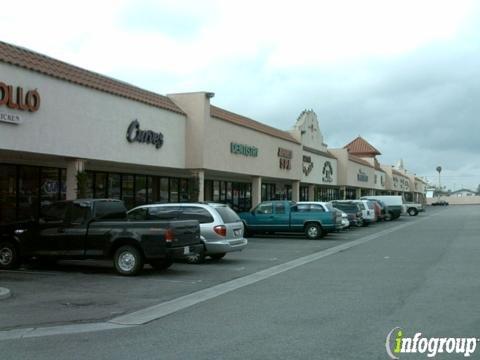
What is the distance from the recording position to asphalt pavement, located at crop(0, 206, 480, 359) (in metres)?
7.05

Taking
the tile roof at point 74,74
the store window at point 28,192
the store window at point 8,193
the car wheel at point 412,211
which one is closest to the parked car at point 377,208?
the car wheel at point 412,211

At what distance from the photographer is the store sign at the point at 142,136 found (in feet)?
69.2

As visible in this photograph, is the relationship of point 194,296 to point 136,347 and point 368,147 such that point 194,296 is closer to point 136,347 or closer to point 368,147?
point 136,347

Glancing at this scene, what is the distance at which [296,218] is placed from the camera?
88.0 ft

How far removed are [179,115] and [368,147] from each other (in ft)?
187

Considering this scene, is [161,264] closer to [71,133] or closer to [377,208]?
[71,133]

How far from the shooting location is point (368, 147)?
78.1 metres

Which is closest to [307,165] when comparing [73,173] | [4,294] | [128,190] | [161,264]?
[128,190]

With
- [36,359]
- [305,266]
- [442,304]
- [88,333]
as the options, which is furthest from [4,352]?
[305,266]

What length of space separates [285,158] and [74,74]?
20.7m

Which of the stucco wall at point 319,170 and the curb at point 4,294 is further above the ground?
the stucco wall at point 319,170

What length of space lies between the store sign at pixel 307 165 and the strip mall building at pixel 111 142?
142 inches

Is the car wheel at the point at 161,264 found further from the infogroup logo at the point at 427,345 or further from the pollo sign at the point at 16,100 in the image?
the infogroup logo at the point at 427,345

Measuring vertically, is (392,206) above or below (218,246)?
above
